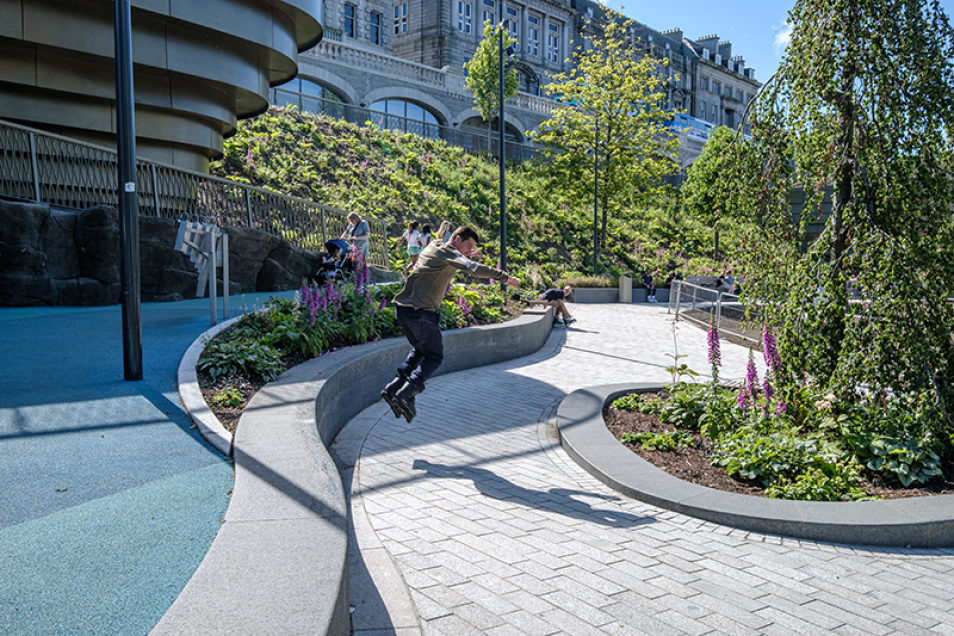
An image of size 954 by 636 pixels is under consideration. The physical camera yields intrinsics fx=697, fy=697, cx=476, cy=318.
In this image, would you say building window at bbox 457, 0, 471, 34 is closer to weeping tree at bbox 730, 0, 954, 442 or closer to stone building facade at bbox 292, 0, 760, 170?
stone building facade at bbox 292, 0, 760, 170

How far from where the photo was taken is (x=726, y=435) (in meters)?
5.91

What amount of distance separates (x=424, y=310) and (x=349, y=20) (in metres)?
45.5

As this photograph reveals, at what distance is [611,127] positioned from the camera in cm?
3002

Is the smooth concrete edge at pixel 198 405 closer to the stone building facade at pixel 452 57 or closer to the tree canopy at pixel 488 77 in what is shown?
the stone building facade at pixel 452 57

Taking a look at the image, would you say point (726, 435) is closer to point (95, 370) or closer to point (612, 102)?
point (95, 370)

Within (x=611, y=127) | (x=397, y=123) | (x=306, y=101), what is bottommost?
(x=611, y=127)

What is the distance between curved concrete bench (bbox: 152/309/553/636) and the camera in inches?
92.4

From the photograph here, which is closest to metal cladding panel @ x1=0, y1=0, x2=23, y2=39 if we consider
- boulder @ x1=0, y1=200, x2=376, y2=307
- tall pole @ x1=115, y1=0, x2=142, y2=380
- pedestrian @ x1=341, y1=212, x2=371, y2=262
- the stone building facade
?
boulder @ x1=0, y1=200, x2=376, y2=307

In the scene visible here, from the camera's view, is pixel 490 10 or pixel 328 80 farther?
pixel 490 10

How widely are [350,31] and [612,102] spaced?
955 inches

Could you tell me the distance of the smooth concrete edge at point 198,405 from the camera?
15.6 ft

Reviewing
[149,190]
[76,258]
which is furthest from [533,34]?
[76,258]

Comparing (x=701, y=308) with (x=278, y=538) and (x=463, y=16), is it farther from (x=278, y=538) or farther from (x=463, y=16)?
(x=463, y=16)

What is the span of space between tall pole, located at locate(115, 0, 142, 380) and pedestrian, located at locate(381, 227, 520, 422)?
7.48 ft
